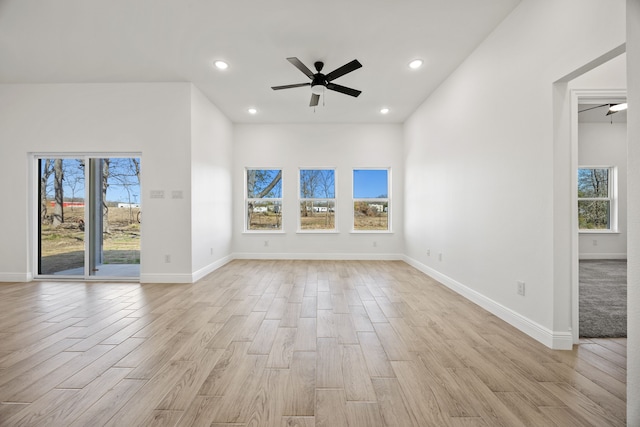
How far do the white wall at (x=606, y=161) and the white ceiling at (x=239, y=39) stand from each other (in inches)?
192

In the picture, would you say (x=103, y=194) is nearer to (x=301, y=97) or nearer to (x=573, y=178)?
(x=301, y=97)

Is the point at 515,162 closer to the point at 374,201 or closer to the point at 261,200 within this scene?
the point at 374,201

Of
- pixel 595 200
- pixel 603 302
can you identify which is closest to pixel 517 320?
pixel 603 302

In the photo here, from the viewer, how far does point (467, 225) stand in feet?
12.1

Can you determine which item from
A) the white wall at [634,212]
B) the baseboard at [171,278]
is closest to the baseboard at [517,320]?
the white wall at [634,212]

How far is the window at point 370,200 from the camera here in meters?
6.77

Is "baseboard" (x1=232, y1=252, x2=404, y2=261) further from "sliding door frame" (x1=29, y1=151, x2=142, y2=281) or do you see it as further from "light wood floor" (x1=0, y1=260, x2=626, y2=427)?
"light wood floor" (x1=0, y1=260, x2=626, y2=427)

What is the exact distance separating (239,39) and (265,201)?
12.8ft

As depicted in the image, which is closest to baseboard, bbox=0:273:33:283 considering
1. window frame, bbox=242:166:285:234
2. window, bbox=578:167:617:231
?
window frame, bbox=242:166:285:234

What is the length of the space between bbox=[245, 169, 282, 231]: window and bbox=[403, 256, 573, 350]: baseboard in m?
3.94

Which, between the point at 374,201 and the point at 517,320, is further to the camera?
the point at 374,201

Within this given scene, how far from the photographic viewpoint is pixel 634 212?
1.41 meters

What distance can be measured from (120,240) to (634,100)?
235 inches

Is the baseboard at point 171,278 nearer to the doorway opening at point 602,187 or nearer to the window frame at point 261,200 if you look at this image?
the window frame at point 261,200
